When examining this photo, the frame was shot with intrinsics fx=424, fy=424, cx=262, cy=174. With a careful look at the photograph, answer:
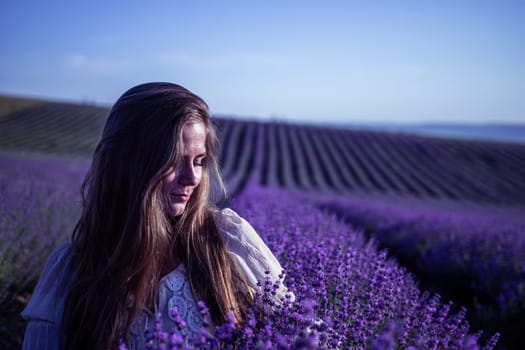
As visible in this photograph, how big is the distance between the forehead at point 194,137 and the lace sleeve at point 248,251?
282mm

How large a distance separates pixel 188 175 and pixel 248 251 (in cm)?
33

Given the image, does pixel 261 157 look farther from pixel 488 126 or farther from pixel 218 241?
pixel 488 126

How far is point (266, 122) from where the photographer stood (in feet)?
103

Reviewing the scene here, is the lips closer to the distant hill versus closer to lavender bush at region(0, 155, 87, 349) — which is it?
lavender bush at region(0, 155, 87, 349)

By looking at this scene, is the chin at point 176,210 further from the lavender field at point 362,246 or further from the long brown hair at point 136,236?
the lavender field at point 362,246

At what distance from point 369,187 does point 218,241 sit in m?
15.9

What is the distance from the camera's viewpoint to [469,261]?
4.68 m

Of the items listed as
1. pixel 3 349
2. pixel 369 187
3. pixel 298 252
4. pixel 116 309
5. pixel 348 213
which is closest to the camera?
pixel 116 309

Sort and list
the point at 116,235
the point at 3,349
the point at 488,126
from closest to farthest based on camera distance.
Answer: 1. the point at 116,235
2. the point at 3,349
3. the point at 488,126

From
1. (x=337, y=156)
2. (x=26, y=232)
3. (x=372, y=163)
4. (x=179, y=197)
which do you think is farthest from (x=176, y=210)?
(x=337, y=156)

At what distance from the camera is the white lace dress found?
1.25 meters

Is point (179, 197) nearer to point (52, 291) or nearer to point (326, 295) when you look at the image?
point (52, 291)

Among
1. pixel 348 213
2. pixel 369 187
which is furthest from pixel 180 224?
pixel 369 187

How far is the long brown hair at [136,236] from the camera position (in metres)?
1.27
